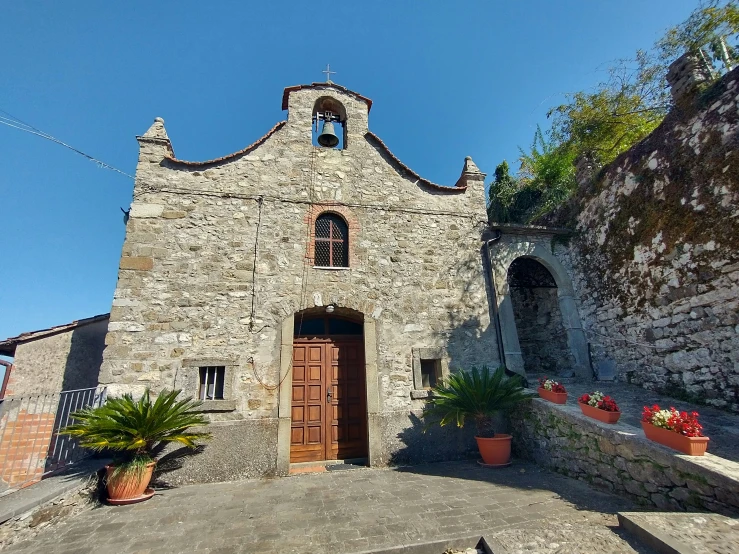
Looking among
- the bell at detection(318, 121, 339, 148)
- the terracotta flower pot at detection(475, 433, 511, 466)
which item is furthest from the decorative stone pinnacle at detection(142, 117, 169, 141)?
the terracotta flower pot at detection(475, 433, 511, 466)

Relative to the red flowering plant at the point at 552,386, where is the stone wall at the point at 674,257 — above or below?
above

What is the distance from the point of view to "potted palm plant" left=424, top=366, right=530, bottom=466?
6551 millimetres

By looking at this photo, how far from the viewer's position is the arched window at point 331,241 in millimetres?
7984

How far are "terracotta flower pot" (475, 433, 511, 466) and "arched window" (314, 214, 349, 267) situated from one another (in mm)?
4556

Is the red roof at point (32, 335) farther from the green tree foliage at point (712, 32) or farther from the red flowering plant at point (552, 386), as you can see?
the green tree foliage at point (712, 32)

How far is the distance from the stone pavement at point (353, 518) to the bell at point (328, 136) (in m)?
7.38

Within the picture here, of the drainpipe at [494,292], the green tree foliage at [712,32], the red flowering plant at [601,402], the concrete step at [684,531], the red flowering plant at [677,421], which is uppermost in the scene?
the green tree foliage at [712,32]

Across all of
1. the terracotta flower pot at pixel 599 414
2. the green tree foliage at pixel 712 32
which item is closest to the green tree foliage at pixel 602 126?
the green tree foliage at pixel 712 32

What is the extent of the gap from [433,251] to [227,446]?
5857 millimetres

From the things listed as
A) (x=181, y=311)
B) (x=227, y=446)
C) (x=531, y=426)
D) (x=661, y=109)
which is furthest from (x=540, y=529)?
(x=661, y=109)

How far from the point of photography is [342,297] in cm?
757

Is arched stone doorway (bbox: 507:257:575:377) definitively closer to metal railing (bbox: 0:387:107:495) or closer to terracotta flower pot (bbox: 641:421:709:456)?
terracotta flower pot (bbox: 641:421:709:456)

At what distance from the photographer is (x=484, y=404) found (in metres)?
6.66

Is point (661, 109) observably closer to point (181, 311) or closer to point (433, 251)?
point (433, 251)
